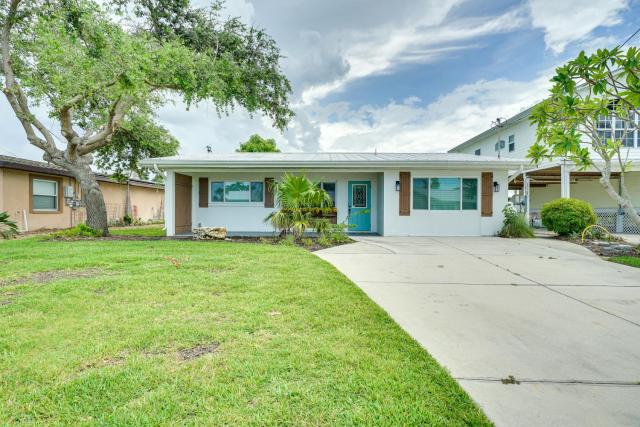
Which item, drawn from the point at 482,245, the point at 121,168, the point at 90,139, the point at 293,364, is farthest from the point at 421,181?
the point at 121,168

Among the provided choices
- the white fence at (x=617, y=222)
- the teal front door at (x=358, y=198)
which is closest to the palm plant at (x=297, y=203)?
the teal front door at (x=358, y=198)

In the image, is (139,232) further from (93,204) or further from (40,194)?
(40,194)

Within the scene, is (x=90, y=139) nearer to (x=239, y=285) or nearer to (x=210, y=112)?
(x=210, y=112)

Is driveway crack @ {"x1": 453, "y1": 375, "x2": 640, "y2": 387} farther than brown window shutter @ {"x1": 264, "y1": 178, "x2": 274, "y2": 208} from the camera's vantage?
No

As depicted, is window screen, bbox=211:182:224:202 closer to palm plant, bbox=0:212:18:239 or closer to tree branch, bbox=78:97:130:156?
tree branch, bbox=78:97:130:156

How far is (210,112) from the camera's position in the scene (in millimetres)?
10617

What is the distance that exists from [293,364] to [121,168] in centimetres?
1698

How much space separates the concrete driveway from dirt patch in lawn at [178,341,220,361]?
178cm

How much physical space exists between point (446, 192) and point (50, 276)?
11071mm

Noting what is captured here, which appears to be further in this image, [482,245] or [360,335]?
[482,245]

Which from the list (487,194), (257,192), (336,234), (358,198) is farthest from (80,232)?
(487,194)

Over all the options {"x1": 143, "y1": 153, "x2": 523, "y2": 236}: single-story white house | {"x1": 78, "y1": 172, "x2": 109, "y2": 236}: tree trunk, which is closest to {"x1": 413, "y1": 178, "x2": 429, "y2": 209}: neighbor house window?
{"x1": 143, "y1": 153, "x2": 523, "y2": 236}: single-story white house

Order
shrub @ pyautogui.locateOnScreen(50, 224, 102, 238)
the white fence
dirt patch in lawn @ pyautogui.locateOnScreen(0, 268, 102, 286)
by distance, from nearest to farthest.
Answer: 1. dirt patch in lawn @ pyautogui.locateOnScreen(0, 268, 102, 286)
2. shrub @ pyautogui.locateOnScreen(50, 224, 102, 238)
3. the white fence

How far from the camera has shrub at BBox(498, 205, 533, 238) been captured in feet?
35.4
